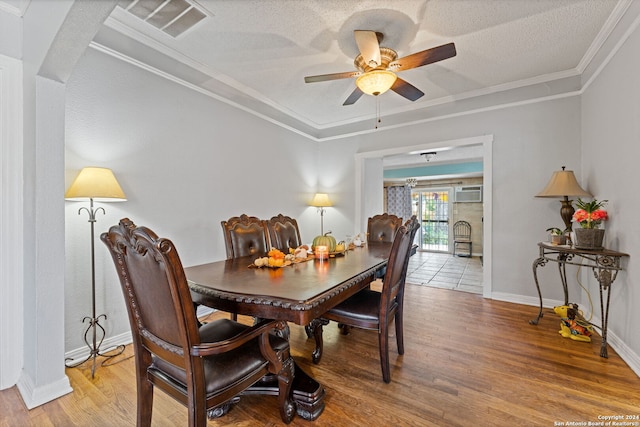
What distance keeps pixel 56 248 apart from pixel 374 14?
2783 millimetres

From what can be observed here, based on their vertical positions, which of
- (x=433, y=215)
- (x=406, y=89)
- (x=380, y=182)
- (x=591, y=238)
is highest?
(x=406, y=89)

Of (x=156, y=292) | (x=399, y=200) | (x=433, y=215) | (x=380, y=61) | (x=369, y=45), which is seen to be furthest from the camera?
(x=399, y=200)

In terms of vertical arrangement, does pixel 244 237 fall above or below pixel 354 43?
below

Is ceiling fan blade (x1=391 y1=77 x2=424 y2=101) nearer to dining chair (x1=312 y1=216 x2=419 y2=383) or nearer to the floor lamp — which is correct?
dining chair (x1=312 y1=216 x2=419 y2=383)

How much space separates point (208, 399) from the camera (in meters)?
1.08

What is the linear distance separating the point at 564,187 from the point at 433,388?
8.13 feet

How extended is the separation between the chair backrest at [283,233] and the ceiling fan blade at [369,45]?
1.77 meters

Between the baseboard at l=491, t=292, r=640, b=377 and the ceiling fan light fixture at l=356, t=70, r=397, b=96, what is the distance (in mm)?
2724

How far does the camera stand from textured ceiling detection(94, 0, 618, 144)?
6.79 ft

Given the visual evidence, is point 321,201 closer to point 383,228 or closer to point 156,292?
point 383,228

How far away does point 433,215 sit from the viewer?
27.0 feet

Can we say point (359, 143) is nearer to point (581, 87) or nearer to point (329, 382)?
point (581, 87)

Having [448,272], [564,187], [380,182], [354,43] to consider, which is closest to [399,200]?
[380,182]

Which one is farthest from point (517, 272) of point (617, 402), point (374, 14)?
point (374, 14)
